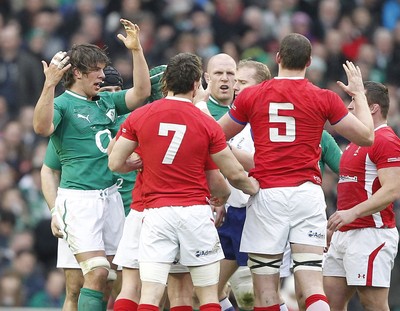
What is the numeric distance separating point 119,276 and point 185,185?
1854 millimetres

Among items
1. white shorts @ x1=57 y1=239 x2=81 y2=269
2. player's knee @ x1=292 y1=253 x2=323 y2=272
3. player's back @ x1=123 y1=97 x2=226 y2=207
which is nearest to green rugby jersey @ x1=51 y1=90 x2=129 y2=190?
white shorts @ x1=57 y1=239 x2=81 y2=269

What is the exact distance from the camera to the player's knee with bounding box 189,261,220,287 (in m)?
8.79

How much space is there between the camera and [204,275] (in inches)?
346

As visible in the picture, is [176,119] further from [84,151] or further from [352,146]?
[352,146]

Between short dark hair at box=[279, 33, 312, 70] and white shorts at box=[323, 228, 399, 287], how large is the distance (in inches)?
70.7

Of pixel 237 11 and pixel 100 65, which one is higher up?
pixel 100 65

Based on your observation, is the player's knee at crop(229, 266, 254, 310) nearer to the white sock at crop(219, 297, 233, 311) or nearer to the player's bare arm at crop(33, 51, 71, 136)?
the white sock at crop(219, 297, 233, 311)

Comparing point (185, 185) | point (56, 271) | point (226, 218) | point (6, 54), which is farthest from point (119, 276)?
point (6, 54)

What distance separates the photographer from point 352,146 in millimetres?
10094

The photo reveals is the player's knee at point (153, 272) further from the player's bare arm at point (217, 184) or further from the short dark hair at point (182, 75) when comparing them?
the short dark hair at point (182, 75)

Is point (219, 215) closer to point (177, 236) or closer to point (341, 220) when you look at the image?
point (341, 220)

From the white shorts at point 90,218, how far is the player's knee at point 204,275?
1112 mm

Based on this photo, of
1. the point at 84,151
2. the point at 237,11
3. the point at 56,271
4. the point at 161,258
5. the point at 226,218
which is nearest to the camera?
the point at 161,258

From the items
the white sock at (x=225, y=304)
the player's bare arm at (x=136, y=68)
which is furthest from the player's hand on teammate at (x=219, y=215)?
the player's bare arm at (x=136, y=68)
